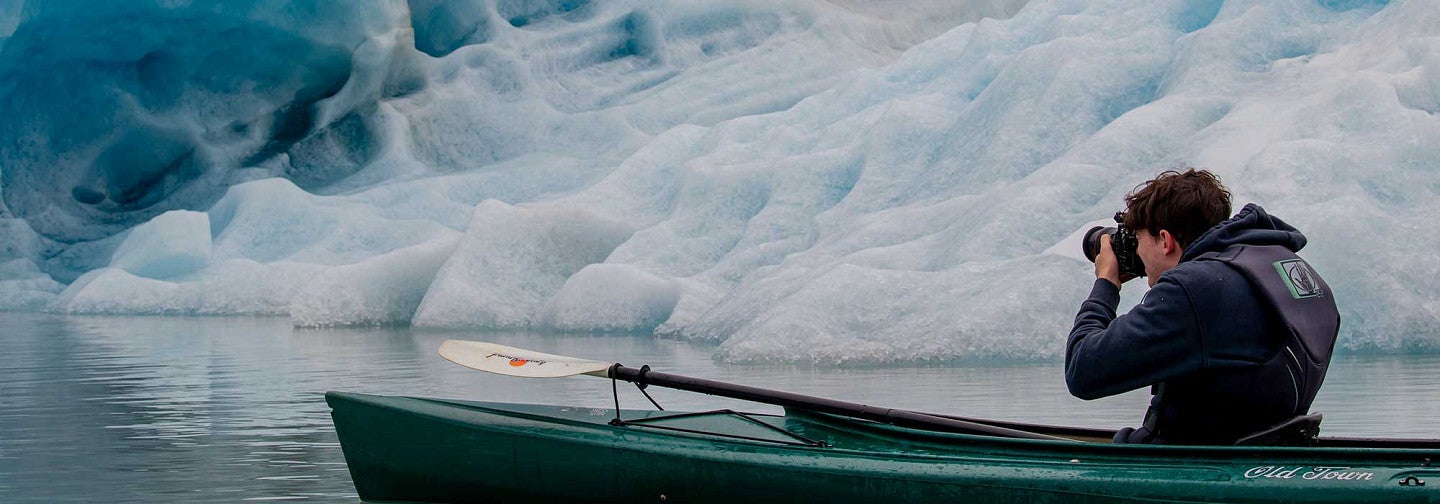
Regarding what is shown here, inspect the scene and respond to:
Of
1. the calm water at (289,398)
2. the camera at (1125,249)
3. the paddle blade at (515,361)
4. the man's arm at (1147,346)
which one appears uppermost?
the camera at (1125,249)

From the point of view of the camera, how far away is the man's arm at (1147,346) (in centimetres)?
231

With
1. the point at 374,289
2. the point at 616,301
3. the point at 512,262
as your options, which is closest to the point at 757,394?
the point at 616,301

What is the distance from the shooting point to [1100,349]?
7.72ft

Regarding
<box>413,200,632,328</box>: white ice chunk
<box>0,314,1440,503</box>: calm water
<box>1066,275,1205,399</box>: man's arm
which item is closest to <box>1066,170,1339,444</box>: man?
<box>1066,275,1205,399</box>: man's arm

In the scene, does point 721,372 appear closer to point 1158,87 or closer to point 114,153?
point 1158,87

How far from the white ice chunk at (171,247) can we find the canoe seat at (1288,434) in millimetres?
14855

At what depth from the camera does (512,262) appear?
42.1ft

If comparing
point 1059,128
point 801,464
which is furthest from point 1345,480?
point 1059,128

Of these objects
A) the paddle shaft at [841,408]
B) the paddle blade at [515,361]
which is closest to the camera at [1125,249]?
the paddle shaft at [841,408]

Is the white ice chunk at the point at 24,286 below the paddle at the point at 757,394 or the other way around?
the other way around

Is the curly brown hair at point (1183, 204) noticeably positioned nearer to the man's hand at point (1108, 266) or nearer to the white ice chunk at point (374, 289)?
the man's hand at point (1108, 266)

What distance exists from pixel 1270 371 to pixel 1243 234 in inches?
8.8

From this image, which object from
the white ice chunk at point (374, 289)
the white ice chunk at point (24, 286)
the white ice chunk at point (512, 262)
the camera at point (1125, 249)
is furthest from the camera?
the white ice chunk at point (24, 286)

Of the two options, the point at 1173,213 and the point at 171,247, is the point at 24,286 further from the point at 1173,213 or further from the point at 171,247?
the point at 1173,213
